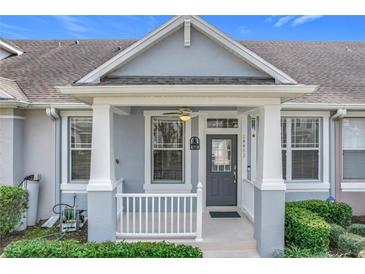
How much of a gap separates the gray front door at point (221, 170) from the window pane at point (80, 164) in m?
3.64

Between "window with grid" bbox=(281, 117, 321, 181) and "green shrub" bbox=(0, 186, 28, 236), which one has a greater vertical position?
"window with grid" bbox=(281, 117, 321, 181)

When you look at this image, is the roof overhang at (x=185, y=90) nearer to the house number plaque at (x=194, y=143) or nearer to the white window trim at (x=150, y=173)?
the white window trim at (x=150, y=173)

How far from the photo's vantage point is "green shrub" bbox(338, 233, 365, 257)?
6078mm

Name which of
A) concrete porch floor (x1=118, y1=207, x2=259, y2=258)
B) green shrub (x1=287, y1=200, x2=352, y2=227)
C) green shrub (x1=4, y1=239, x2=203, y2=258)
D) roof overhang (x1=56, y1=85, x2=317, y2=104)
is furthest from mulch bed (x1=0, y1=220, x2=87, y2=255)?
green shrub (x1=287, y1=200, x2=352, y2=227)

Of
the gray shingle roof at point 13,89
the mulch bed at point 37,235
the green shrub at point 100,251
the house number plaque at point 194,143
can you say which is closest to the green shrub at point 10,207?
the mulch bed at point 37,235

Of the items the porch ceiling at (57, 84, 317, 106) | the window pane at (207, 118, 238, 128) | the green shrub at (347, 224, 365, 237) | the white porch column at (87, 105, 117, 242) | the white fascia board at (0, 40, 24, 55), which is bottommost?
the green shrub at (347, 224, 365, 237)

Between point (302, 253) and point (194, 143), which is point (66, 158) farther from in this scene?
point (302, 253)

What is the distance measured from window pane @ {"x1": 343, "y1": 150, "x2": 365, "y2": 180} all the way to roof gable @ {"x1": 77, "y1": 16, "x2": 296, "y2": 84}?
4.33 meters

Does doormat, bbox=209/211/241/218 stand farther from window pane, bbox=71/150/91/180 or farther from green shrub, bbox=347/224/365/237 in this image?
window pane, bbox=71/150/91/180

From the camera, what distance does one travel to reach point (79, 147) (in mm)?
8805

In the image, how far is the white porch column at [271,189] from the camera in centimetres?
620

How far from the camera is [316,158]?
893 cm

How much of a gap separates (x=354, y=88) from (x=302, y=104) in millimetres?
2399

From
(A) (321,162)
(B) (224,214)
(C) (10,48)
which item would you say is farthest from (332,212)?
(C) (10,48)
